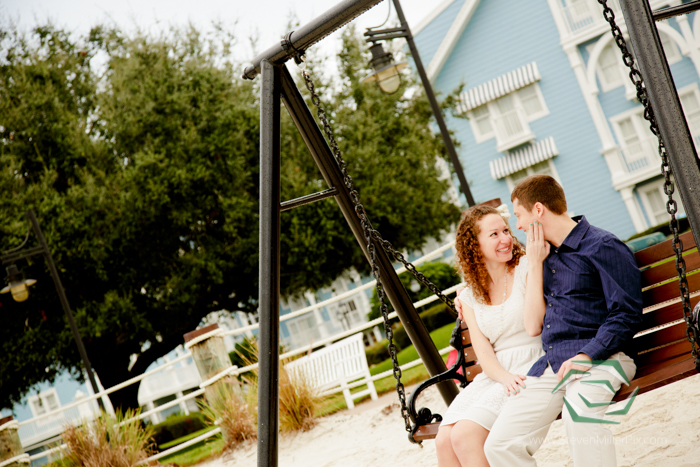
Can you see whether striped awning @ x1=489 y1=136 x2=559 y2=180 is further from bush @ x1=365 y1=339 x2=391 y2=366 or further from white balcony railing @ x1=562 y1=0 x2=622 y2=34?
bush @ x1=365 y1=339 x2=391 y2=366

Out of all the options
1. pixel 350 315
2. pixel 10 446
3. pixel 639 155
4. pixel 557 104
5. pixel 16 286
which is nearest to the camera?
pixel 10 446

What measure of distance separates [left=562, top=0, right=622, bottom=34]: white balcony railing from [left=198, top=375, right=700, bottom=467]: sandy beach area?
18.7 meters

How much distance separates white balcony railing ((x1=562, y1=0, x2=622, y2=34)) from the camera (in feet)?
69.0

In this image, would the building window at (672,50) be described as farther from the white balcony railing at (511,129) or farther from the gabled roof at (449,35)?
the gabled roof at (449,35)

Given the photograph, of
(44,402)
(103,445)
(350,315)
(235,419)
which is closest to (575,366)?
(235,419)

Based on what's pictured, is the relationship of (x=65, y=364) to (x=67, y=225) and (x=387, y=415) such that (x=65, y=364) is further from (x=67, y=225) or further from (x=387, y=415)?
(x=387, y=415)

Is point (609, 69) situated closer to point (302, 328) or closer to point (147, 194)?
point (147, 194)

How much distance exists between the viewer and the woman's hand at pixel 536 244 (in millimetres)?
2480

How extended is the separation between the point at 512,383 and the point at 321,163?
1.46 meters

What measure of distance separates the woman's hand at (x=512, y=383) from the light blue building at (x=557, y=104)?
19.4m

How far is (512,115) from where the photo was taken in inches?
877

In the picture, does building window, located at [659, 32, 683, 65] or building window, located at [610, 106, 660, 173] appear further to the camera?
building window, located at [610, 106, 660, 173]

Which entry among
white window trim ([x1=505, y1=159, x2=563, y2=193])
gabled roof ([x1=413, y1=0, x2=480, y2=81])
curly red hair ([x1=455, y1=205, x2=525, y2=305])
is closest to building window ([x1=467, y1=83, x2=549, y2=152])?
white window trim ([x1=505, y1=159, x2=563, y2=193])

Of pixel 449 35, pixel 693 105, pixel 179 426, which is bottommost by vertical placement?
pixel 179 426
